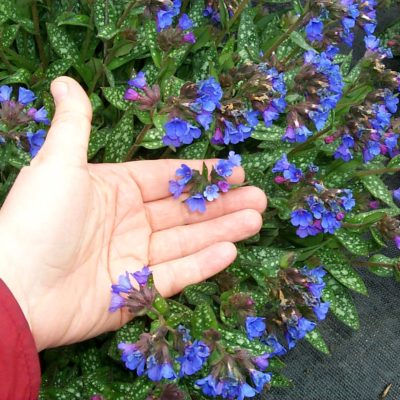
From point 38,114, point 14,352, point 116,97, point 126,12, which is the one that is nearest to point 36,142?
point 38,114

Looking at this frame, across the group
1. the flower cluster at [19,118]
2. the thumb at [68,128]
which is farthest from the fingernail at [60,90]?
the flower cluster at [19,118]

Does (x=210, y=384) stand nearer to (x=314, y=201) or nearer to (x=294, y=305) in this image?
(x=294, y=305)

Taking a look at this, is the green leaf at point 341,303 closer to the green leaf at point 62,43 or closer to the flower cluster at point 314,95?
the flower cluster at point 314,95

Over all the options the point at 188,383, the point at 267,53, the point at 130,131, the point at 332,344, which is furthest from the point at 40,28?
the point at 332,344

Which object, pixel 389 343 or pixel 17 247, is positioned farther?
pixel 389 343

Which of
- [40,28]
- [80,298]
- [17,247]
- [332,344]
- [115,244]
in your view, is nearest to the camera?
[17,247]

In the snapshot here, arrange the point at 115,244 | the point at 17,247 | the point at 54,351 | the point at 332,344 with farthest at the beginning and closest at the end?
the point at 332,344
the point at 54,351
the point at 115,244
the point at 17,247

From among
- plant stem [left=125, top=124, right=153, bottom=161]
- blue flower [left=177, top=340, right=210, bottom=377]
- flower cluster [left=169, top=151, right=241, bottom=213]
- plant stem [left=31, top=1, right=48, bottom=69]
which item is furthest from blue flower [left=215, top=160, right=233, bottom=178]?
plant stem [left=31, top=1, right=48, bottom=69]

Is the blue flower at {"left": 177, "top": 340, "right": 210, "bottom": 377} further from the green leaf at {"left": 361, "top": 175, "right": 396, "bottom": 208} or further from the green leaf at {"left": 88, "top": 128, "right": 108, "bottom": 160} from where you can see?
the green leaf at {"left": 361, "top": 175, "right": 396, "bottom": 208}

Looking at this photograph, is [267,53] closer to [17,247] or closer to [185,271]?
[185,271]
